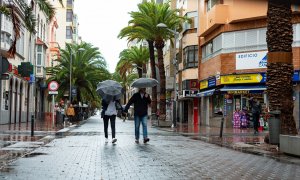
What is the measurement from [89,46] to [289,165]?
164 ft

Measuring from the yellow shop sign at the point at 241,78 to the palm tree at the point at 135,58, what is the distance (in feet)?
113

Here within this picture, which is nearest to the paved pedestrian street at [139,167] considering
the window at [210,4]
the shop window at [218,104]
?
the shop window at [218,104]

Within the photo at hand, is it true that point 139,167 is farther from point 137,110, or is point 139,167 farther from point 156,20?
point 156,20

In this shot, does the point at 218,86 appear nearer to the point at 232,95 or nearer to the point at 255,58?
the point at 232,95

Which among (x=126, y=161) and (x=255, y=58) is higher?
(x=255, y=58)

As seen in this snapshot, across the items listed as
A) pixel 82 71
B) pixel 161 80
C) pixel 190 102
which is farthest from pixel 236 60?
pixel 82 71

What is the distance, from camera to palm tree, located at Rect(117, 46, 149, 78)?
70625 millimetres

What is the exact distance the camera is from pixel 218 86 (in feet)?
125

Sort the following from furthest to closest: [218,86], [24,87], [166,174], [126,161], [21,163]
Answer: [24,87] < [218,86] < [126,161] < [21,163] < [166,174]

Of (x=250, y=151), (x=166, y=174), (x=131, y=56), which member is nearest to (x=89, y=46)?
(x=131, y=56)

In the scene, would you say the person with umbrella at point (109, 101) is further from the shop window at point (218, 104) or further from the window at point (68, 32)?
the window at point (68, 32)

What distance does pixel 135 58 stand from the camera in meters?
70.9

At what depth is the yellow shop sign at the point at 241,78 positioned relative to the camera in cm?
3481

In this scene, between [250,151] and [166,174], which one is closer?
[166,174]
